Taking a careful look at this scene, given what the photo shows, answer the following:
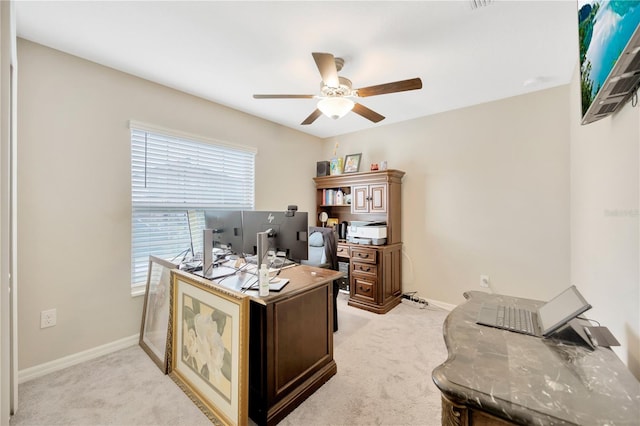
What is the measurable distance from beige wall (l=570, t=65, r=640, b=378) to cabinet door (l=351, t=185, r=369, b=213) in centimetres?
219

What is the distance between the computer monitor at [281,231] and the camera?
1.86 m

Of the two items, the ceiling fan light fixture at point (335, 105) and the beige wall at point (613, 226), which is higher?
the ceiling fan light fixture at point (335, 105)

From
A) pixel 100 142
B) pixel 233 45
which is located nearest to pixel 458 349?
pixel 233 45

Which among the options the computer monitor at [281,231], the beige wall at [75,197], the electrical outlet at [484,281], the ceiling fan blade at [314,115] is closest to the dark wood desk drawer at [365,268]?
the electrical outlet at [484,281]

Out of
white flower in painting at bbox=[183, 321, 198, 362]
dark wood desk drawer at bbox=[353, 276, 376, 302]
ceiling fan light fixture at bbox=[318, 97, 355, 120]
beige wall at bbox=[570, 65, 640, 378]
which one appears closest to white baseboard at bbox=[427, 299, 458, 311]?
dark wood desk drawer at bbox=[353, 276, 376, 302]

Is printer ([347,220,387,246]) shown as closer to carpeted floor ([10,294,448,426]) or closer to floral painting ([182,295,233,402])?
carpeted floor ([10,294,448,426])

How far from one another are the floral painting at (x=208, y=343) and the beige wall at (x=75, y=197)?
3.41 feet

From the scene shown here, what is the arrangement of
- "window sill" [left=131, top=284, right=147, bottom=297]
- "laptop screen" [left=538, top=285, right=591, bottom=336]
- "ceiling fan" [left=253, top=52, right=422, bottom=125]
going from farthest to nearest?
"window sill" [left=131, top=284, right=147, bottom=297] < "ceiling fan" [left=253, top=52, right=422, bottom=125] < "laptop screen" [left=538, top=285, right=591, bottom=336]

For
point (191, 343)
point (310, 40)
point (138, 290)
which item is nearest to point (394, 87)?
point (310, 40)

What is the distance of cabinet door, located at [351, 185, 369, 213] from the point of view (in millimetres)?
3730

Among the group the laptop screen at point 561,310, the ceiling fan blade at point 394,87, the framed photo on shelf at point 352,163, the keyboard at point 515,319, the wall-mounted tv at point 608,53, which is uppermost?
the ceiling fan blade at point 394,87

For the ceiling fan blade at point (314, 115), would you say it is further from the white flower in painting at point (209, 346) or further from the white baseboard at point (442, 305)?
the white baseboard at point (442, 305)

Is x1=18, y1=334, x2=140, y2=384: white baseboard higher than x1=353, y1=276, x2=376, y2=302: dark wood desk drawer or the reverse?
the reverse

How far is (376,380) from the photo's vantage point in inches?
78.2
